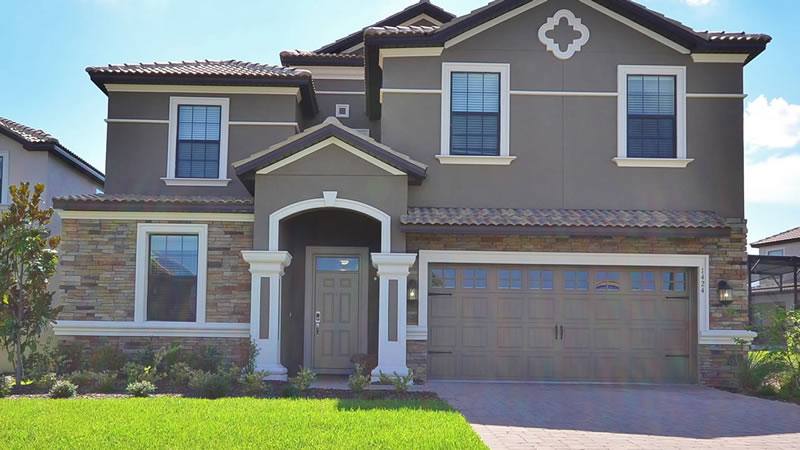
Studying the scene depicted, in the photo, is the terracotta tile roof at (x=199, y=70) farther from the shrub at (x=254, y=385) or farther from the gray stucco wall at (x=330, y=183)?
the shrub at (x=254, y=385)

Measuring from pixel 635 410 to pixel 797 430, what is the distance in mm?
2096

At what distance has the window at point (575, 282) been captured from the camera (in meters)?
14.6

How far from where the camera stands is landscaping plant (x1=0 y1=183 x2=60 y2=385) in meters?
13.2

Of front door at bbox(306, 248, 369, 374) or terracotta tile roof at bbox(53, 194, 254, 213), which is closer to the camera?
terracotta tile roof at bbox(53, 194, 254, 213)

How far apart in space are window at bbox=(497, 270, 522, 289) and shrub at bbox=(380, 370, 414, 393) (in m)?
2.59

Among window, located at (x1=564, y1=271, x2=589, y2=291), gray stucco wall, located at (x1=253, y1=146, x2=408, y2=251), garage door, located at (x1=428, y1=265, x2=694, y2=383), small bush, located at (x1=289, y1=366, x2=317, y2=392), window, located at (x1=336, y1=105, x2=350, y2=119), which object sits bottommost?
small bush, located at (x1=289, y1=366, x2=317, y2=392)

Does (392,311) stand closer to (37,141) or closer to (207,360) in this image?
(207,360)

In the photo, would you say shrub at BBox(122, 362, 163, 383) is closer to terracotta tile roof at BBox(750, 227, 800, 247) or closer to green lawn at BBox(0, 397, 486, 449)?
green lawn at BBox(0, 397, 486, 449)

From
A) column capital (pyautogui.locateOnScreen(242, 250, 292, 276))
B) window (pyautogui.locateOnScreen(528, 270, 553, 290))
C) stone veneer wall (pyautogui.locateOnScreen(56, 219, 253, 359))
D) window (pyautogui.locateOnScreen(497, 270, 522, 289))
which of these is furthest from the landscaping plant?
window (pyautogui.locateOnScreen(528, 270, 553, 290))

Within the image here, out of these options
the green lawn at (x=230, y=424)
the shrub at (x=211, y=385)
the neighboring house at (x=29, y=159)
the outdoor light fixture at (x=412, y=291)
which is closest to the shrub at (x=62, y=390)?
the green lawn at (x=230, y=424)

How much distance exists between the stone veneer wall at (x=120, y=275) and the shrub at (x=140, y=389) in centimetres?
232

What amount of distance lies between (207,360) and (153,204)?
10.1 ft

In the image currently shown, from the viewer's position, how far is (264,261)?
13484mm

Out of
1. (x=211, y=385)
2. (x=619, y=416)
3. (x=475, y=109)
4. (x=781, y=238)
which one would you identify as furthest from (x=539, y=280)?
(x=781, y=238)
